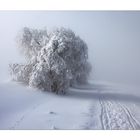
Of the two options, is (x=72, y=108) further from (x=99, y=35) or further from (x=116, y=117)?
(x=99, y=35)

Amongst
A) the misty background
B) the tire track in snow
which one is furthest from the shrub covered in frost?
the tire track in snow

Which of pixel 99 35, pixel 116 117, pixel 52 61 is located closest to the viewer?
pixel 116 117

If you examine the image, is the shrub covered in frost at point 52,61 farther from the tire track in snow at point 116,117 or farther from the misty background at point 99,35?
the tire track in snow at point 116,117

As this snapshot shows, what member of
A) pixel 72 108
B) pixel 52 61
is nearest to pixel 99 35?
pixel 52 61

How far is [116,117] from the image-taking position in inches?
226

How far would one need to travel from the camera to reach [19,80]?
21.2ft

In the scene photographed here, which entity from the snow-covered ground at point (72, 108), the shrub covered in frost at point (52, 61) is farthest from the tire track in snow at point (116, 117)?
the shrub covered in frost at point (52, 61)

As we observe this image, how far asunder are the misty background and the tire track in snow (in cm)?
47

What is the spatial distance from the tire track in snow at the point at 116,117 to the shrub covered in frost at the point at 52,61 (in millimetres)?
822

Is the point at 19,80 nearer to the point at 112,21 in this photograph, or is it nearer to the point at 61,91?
the point at 61,91

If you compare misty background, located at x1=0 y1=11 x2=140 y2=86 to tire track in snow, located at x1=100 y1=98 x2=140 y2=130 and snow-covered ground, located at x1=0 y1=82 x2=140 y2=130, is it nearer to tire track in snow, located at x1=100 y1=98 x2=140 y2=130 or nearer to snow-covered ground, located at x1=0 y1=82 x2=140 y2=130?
snow-covered ground, located at x1=0 y1=82 x2=140 y2=130

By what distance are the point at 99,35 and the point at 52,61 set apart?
3.75ft
